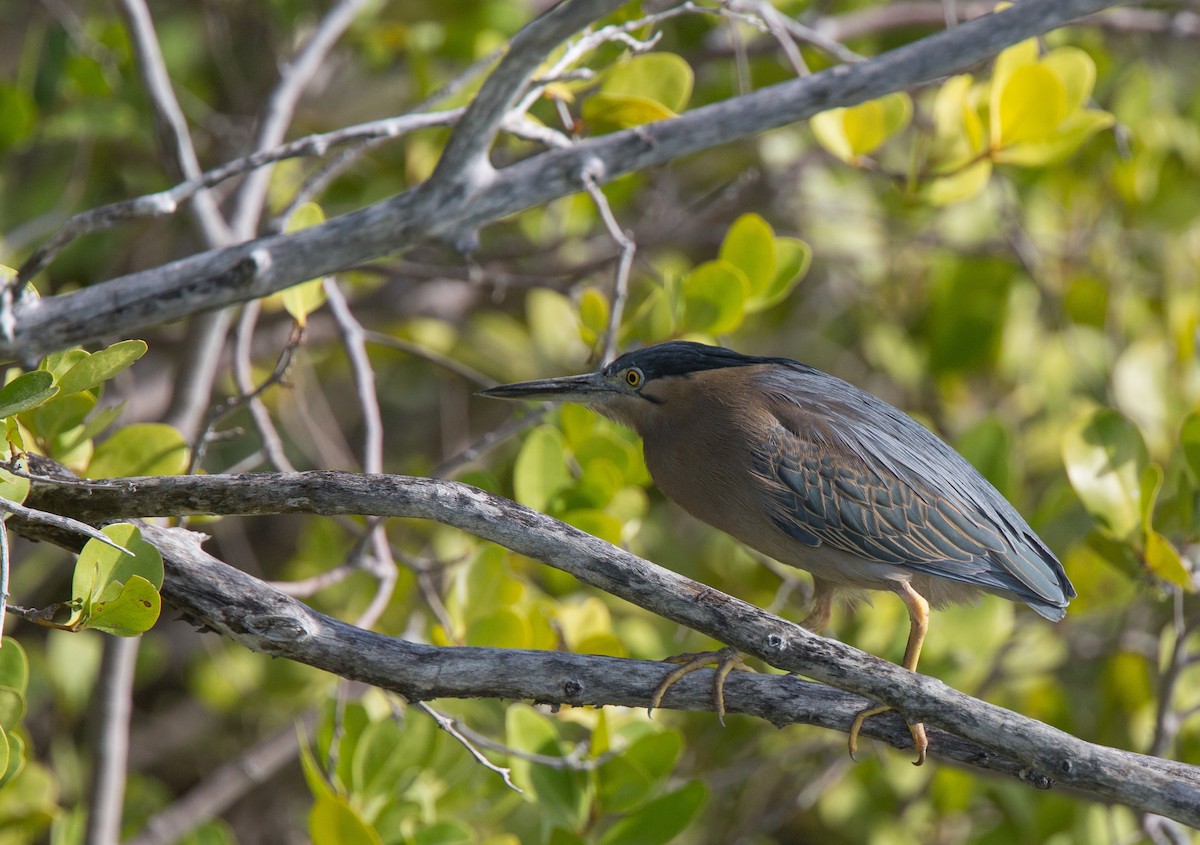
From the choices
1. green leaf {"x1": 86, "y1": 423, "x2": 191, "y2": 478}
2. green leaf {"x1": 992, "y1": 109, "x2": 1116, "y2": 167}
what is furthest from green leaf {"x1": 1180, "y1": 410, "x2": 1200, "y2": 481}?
green leaf {"x1": 86, "y1": 423, "x2": 191, "y2": 478}

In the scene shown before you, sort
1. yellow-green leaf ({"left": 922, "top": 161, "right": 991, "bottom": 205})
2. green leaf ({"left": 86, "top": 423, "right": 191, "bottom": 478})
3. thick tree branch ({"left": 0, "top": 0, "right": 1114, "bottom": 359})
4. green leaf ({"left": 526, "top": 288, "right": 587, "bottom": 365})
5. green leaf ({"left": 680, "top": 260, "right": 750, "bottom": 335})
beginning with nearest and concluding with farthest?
thick tree branch ({"left": 0, "top": 0, "right": 1114, "bottom": 359}) < green leaf ({"left": 86, "top": 423, "right": 191, "bottom": 478}) < green leaf ({"left": 680, "top": 260, "right": 750, "bottom": 335}) < yellow-green leaf ({"left": 922, "top": 161, "right": 991, "bottom": 205}) < green leaf ({"left": 526, "top": 288, "right": 587, "bottom": 365})

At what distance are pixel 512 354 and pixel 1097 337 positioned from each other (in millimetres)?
2506

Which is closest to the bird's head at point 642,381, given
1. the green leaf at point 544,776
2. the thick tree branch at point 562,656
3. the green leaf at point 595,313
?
the green leaf at point 595,313

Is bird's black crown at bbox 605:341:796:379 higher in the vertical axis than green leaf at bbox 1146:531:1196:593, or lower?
higher

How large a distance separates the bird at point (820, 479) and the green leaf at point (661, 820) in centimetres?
63

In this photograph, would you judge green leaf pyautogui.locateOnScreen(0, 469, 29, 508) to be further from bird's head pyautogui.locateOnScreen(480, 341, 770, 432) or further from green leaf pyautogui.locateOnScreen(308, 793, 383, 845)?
bird's head pyautogui.locateOnScreen(480, 341, 770, 432)

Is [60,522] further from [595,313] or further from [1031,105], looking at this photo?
[1031,105]

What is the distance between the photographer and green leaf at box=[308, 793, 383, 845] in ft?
8.16

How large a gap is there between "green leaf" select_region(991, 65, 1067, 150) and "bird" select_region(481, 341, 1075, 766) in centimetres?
84

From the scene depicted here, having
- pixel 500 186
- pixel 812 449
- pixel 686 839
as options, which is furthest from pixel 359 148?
pixel 686 839

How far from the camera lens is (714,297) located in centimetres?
314

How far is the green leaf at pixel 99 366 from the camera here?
6.76ft

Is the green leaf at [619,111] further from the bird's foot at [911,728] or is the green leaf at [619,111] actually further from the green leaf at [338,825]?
the green leaf at [338,825]

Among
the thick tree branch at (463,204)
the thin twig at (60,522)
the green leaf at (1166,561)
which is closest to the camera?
the thin twig at (60,522)
